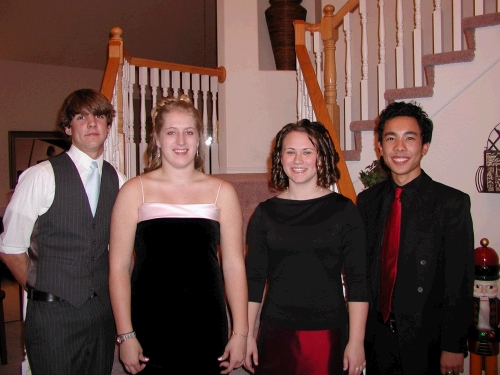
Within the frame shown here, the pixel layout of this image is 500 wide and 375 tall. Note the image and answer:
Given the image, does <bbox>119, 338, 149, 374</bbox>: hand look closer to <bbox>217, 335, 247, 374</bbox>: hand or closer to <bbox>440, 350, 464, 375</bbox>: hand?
<bbox>217, 335, 247, 374</bbox>: hand

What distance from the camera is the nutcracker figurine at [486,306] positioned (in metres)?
2.16

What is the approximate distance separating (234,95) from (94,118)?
8.92ft

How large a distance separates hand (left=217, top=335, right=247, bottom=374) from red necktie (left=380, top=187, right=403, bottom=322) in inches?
20.4

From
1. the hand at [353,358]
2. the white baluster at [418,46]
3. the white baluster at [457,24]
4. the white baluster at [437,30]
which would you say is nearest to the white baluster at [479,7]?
the white baluster at [457,24]

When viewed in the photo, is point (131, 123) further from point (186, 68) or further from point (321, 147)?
point (321, 147)

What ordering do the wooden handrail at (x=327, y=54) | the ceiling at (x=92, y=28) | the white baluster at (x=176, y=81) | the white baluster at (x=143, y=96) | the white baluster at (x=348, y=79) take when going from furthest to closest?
the ceiling at (x=92, y=28) < the white baluster at (x=176, y=81) < the white baluster at (x=143, y=96) < the white baluster at (x=348, y=79) < the wooden handrail at (x=327, y=54)

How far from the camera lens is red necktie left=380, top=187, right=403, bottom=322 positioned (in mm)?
1439

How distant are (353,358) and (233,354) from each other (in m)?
0.39

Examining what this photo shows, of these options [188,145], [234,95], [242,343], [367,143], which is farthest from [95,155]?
[234,95]

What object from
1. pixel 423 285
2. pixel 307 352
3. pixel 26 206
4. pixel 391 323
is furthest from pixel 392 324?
pixel 26 206

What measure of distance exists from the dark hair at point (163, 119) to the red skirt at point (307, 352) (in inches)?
26.7

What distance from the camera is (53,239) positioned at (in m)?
1.46

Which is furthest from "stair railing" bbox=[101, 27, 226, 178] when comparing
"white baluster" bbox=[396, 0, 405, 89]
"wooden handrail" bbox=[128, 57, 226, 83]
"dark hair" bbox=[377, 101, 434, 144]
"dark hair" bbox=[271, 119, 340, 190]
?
"white baluster" bbox=[396, 0, 405, 89]

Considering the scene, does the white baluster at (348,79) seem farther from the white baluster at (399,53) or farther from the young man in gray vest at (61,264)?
the young man in gray vest at (61,264)
